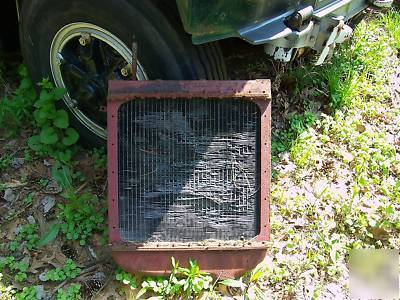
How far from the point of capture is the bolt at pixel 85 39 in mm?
2985

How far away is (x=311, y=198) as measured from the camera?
10.9 feet

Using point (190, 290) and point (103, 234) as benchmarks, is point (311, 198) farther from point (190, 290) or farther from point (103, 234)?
point (103, 234)

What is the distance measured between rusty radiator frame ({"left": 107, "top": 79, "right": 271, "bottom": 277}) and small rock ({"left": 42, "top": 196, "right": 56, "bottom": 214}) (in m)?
0.60

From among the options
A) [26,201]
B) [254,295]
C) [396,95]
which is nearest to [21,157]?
[26,201]

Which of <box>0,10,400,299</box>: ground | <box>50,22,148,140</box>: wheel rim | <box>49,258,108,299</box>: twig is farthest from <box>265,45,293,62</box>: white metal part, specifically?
<box>49,258,108,299</box>: twig

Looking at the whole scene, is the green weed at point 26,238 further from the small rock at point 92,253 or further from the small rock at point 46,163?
the small rock at point 46,163

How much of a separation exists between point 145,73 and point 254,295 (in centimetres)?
126

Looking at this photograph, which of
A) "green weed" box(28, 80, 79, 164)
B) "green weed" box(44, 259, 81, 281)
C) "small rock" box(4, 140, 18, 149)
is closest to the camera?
"green weed" box(44, 259, 81, 281)

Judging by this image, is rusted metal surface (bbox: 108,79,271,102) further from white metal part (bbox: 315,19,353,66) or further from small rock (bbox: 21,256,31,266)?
small rock (bbox: 21,256,31,266)

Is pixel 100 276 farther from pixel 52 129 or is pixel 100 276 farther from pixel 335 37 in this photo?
pixel 335 37

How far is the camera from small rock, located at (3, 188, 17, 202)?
3.18 metres

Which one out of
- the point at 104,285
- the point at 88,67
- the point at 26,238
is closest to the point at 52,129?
the point at 88,67

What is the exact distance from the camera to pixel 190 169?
9.20 ft

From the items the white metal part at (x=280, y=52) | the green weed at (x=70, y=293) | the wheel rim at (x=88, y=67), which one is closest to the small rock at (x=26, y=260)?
the green weed at (x=70, y=293)
